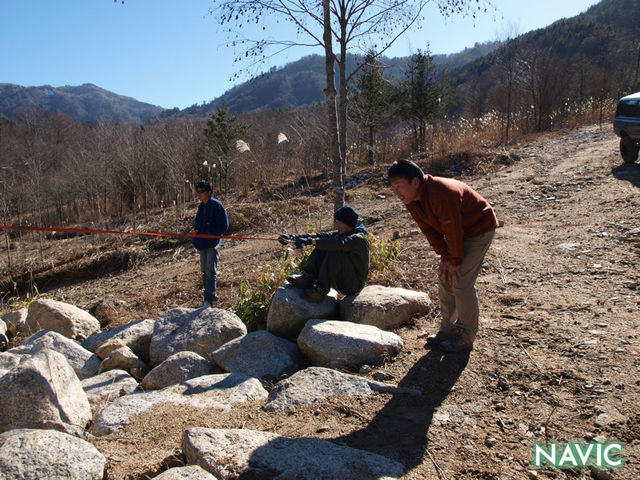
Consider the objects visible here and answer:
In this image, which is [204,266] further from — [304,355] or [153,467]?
[153,467]

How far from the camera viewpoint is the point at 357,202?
10648 mm

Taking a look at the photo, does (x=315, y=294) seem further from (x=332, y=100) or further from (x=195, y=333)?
(x=332, y=100)

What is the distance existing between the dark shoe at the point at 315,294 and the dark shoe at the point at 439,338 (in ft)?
3.52

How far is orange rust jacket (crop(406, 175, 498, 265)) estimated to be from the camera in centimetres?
269

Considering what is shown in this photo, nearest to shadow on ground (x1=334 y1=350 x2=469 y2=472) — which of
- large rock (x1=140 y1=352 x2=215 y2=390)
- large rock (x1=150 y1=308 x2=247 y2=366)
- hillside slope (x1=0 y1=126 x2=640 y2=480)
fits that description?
hillside slope (x1=0 y1=126 x2=640 y2=480)

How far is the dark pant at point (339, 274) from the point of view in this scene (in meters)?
3.92

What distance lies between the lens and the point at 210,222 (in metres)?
5.46

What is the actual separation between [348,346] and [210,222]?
9.52 ft

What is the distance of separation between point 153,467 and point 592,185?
7.93 meters

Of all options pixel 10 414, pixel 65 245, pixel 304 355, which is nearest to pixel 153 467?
pixel 10 414

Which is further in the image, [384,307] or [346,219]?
[346,219]

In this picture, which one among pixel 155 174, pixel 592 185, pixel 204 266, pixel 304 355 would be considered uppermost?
pixel 155 174

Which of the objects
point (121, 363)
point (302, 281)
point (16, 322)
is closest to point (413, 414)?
point (302, 281)

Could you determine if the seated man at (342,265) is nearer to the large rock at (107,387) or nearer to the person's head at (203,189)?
the large rock at (107,387)
